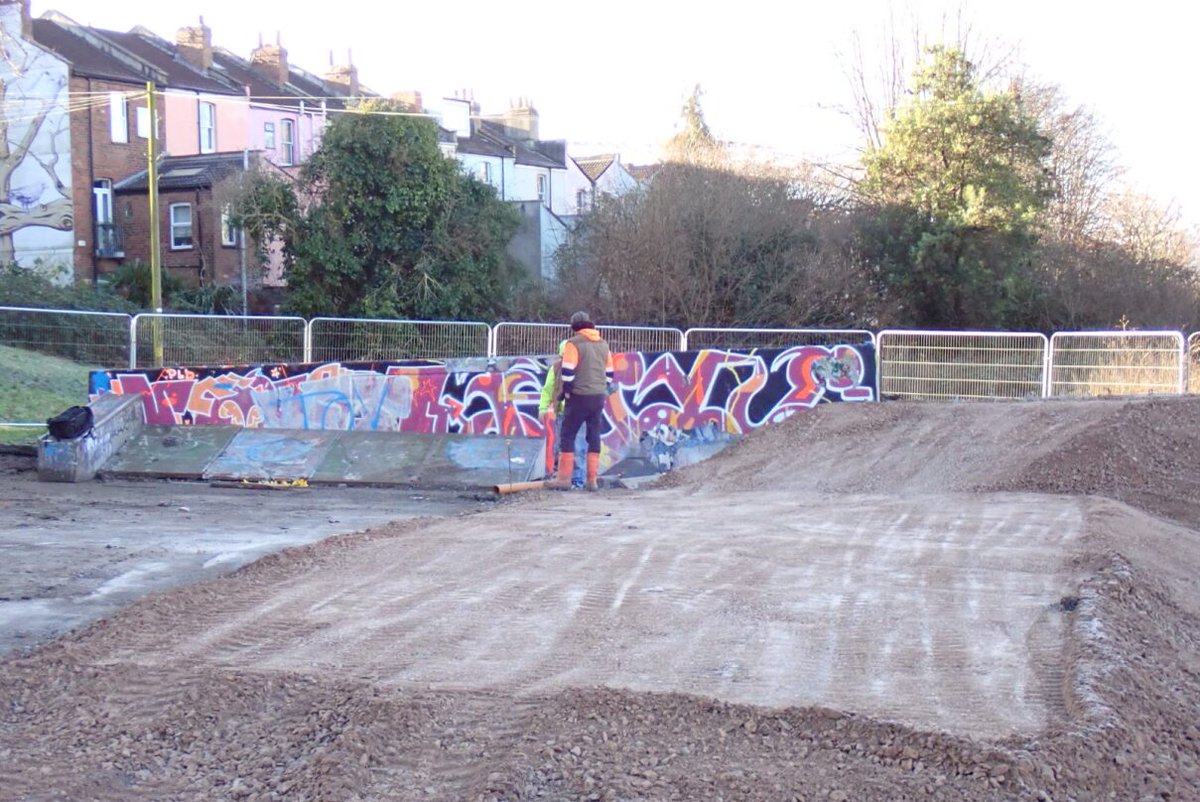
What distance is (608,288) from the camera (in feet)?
84.1

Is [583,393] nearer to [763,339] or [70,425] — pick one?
[70,425]

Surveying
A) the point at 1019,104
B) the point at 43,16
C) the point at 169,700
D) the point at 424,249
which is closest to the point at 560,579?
the point at 169,700

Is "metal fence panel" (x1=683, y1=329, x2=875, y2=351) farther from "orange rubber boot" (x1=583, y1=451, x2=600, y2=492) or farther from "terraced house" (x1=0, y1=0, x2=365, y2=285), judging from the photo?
"terraced house" (x1=0, y1=0, x2=365, y2=285)

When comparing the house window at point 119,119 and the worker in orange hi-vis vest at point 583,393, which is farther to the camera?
the house window at point 119,119

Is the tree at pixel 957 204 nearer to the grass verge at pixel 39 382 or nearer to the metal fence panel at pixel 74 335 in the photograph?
the metal fence panel at pixel 74 335

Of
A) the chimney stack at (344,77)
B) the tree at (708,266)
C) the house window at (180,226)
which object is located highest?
the chimney stack at (344,77)

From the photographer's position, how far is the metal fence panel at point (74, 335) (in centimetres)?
1822

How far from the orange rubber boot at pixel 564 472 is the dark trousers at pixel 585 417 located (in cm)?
19

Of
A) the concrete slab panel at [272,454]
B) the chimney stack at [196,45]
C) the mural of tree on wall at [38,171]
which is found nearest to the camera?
the concrete slab panel at [272,454]

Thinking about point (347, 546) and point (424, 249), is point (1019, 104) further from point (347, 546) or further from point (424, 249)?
point (347, 546)

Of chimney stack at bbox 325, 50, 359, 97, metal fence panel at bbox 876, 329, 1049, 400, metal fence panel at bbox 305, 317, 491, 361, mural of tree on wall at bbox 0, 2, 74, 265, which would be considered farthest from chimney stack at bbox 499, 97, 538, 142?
metal fence panel at bbox 876, 329, 1049, 400

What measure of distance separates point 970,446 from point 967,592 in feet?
20.4

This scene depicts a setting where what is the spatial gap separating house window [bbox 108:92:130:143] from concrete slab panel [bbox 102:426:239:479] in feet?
84.5

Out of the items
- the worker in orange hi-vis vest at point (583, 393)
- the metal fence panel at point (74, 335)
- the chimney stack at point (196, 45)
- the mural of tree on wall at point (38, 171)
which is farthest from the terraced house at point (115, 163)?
the worker in orange hi-vis vest at point (583, 393)
